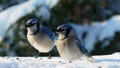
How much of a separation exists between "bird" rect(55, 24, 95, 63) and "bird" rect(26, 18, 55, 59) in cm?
56

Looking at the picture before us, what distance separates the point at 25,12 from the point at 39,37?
437 cm

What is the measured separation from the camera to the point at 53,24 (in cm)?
1084

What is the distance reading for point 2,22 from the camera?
10.9 m

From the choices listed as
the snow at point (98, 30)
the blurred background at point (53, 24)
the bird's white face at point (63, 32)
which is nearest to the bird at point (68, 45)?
the bird's white face at point (63, 32)

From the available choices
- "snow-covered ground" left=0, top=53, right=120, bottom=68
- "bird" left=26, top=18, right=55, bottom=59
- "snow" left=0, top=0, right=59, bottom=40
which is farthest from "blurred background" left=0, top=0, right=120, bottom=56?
"snow-covered ground" left=0, top=53, right=120, bottom=68

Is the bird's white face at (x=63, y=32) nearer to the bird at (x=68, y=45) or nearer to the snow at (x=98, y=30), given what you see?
the bird at (x=68, y=45)

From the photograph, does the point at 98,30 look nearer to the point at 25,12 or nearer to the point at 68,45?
the point at 25,12

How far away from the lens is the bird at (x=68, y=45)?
5859mm

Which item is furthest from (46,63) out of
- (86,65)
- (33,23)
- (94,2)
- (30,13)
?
(94,2)

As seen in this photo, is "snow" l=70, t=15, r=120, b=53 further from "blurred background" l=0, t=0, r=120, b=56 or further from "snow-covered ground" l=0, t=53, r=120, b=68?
"snow-covered ground" l=0, t=53, r=120, b=68

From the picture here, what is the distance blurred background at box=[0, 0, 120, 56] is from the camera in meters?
10.7

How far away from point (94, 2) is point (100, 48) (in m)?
1.04

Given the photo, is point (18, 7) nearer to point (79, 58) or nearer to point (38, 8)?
point (38, 8)

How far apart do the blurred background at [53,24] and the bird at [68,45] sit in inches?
181
